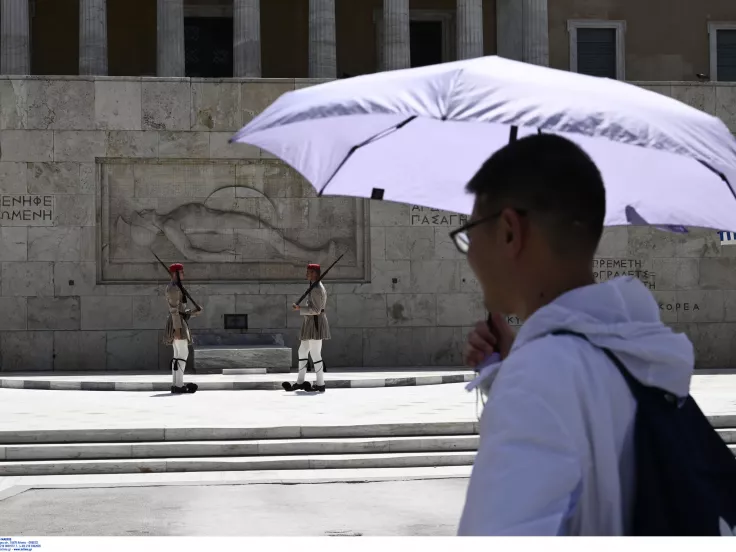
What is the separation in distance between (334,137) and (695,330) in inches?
876

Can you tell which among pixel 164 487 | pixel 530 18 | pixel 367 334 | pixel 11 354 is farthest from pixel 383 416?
pixel 530 18

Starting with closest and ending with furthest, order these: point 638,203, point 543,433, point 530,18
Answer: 1. point 543,433
2. point 638,203
3. point 530,18

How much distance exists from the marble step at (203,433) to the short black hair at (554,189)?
10.9m

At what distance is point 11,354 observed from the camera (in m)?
23.4

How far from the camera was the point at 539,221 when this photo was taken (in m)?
2.01

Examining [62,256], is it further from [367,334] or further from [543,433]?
[543,433]

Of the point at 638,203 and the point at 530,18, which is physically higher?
the point at 530,18

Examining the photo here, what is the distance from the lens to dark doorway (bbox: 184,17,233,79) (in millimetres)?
34844

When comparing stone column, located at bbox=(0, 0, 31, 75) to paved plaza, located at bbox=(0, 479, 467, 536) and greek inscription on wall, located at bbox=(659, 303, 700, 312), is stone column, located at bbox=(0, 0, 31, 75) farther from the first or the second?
paved plaza, located at bbox=(0, 479, 467, 536)

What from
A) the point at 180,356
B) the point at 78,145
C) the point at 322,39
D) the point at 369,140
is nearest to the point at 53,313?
the point at 78,145

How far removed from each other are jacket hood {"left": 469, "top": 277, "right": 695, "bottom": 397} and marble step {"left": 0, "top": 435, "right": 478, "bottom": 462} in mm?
10509

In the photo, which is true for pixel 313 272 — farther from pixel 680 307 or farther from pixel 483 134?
pixel 483 134

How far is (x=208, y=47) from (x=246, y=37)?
6.24m

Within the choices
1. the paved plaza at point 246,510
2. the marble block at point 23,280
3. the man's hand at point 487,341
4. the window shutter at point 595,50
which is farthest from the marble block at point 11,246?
the man's hand at point 487,341
